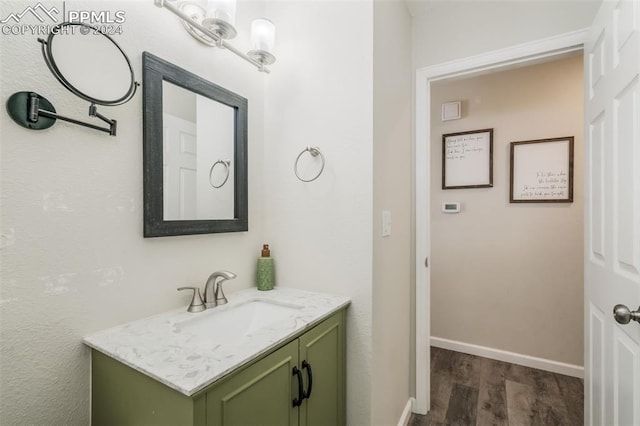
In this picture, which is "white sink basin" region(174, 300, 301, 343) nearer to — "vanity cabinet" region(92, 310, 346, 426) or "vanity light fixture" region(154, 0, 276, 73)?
"vanity cabinet" region(92, 310, 346, 426)

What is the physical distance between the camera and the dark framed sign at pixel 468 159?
251 centimetres

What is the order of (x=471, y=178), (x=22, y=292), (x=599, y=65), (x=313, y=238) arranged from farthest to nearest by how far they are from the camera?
(x=471, y=178) < (x=313, y=238) < (x=599, y=65) < (x=22, y=292)

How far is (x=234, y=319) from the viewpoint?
1259 millimetres

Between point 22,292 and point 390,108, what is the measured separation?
5.12 ft

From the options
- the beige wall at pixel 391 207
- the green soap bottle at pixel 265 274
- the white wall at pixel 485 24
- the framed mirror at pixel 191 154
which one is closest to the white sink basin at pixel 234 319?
the green soap bottle at pixel 265 274

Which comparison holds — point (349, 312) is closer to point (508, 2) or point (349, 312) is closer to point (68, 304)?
point (68, 304)

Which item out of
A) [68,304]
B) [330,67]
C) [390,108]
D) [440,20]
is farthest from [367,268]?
[440,20]

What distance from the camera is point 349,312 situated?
4.44 ft

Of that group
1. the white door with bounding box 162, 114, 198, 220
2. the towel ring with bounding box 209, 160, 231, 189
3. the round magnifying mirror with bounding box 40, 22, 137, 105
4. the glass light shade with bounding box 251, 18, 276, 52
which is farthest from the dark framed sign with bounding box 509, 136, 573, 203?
the round magnifying mirror with bounding box 40, 22, 137, 105

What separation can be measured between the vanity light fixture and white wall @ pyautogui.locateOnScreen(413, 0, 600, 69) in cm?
105

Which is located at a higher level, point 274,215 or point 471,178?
point 471,178

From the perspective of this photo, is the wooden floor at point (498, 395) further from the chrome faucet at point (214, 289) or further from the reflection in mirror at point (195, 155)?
the reflection in mirror at point (195, 155)

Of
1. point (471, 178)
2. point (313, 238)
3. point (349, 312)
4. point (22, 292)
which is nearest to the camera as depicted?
point (22, 292)

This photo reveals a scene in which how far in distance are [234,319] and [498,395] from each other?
1929mm
